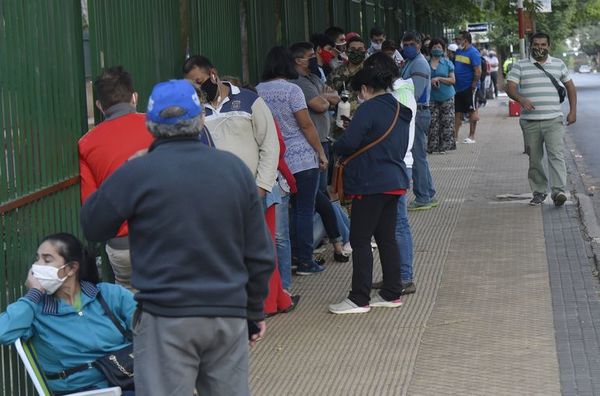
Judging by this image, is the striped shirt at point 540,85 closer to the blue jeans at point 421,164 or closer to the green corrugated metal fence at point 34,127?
the blue jeans at point 421,164

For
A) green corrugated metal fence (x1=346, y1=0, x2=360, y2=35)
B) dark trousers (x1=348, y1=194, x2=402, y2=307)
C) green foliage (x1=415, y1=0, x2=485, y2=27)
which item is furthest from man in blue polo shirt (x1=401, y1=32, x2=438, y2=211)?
green foliage (x1=415, y1=0, x2=485, y2=27)

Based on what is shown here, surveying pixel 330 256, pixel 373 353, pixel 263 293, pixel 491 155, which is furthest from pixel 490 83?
pixel 263 293

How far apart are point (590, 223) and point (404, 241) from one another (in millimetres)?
3970

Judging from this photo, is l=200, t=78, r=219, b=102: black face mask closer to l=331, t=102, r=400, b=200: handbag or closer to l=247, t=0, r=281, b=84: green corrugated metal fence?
l=331, t=102, r=400, b=200: handbag

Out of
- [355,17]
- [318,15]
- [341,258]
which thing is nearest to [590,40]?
[355,17]

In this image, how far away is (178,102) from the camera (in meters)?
4.14

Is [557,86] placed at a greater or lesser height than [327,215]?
greater

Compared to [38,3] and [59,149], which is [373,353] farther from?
[38,3]

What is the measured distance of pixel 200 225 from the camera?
4043 millimetres

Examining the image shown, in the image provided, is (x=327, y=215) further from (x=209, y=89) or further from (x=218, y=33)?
(x=209, y=89)

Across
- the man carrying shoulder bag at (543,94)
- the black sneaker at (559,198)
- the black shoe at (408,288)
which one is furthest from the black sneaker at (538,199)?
the black shoe at (408,288)

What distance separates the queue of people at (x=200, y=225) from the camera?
4059mm

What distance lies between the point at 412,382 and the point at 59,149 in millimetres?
2213

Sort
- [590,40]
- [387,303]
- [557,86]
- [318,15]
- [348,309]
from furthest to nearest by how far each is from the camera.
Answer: [590,40] < [318,15] < [557,86] < [387,303] < [348,309]
